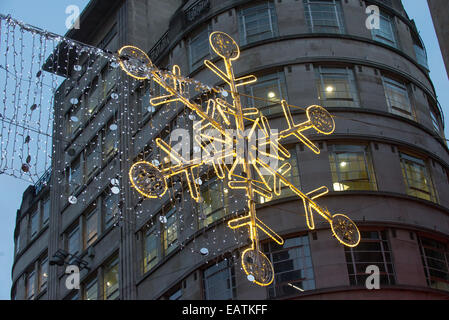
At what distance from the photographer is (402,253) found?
25.9 metres

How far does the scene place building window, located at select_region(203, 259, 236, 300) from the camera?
26.4m

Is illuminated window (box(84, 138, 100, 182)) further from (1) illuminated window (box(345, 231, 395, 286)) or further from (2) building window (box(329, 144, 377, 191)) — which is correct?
(1) illuminated window (box(345, 231, 395, 286))

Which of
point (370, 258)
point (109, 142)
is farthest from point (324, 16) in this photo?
point (109, 142)

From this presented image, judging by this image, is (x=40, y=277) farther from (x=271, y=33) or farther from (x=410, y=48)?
(x=410, y=48)

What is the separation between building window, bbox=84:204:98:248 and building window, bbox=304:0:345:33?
1286cm

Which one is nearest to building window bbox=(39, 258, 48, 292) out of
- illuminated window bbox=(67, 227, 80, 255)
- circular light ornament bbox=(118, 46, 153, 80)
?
illuminated window bbox=(67, 227, 80, 255)

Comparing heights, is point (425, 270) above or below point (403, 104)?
below

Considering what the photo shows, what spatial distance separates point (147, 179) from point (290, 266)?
8251 millimetres

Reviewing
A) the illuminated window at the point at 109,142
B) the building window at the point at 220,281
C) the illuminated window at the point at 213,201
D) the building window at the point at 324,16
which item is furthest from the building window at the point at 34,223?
the building window at the point at 324,16

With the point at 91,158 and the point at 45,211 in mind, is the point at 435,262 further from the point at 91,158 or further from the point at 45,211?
the point at 45,211

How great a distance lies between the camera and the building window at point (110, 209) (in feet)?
113
